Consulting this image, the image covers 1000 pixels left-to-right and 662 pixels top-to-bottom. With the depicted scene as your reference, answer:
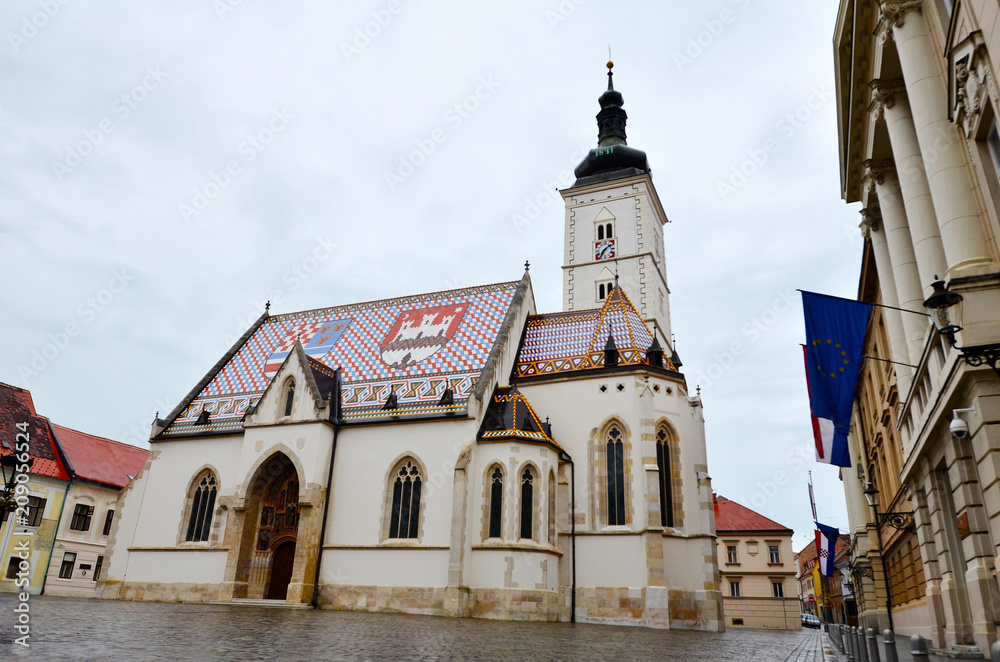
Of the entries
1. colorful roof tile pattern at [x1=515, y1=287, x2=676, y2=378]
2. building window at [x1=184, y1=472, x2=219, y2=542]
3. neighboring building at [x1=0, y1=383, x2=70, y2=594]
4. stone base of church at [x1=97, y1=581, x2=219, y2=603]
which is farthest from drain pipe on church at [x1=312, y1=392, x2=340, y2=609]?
neighboring building at [x1=0, y1=383, x2=70, y2=594]

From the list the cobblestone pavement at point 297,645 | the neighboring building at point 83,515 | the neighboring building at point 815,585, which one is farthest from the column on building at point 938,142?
the neighboring building at point 815,585

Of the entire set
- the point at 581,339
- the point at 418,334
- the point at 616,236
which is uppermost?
the point at 616,236

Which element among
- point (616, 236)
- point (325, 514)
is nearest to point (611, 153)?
point (616, 236)

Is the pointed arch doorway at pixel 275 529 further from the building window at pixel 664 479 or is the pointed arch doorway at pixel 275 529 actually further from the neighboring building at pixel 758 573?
the neighboring building at pixel 758 573

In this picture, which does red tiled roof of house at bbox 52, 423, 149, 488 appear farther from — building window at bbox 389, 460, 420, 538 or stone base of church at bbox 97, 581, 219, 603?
building window at bbox 389, 460, 420, 538

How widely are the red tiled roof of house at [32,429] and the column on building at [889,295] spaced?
38916 millimetres

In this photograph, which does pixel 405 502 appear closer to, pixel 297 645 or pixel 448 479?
pixel 448 479

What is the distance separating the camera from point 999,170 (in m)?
9.50

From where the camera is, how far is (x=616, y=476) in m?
26.0

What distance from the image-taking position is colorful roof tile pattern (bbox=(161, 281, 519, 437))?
28.5 m

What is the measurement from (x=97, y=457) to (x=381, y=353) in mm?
21942

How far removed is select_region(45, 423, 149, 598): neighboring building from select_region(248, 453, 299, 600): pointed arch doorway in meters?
13.2

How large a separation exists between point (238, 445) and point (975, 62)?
1146 inches

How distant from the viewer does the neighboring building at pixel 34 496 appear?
3250 cm
